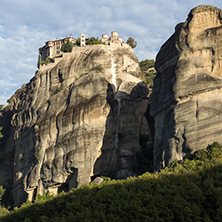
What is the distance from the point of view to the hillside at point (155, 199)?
74.0 feet

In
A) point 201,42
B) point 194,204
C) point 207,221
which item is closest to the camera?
point 207,221

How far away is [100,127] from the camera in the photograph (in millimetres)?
43344

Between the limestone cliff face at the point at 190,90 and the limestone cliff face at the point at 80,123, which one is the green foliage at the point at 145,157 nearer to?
the limestone cliff face at the point at 80,123

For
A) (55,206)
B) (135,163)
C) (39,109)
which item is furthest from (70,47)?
(55,206)

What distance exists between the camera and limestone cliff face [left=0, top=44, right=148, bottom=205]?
4269 centimetres

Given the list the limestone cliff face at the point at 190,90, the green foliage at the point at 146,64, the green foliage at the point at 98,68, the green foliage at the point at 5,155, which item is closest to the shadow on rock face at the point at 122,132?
the green foliage at the point at 98,68

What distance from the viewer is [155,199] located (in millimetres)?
23875

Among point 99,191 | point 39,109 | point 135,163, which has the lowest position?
point 99,191

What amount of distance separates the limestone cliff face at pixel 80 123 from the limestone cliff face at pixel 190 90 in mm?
8047

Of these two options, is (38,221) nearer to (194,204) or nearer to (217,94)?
(194,204)

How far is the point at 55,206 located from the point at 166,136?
11.6 metres

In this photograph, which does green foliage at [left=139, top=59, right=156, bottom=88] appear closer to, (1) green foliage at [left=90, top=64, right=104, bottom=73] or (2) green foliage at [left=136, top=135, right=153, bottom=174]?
→ (1) green foliage at [left=90, top=64, right=104, bottom=73]

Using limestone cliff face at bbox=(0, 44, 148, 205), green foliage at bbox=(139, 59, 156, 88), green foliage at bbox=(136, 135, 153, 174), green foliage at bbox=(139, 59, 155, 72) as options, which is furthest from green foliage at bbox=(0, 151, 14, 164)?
green foliage at bbox=(139, 59, 155, 72)

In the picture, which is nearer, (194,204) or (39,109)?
(194,204)
